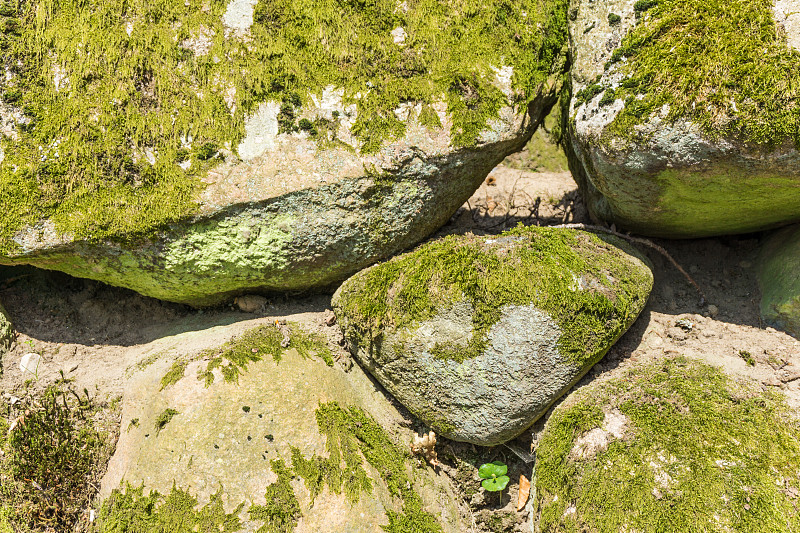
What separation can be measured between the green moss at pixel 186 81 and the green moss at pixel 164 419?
1068 millimetres

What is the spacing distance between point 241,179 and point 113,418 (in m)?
1.80

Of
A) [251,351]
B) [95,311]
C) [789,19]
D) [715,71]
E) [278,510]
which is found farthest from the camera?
[95,311]

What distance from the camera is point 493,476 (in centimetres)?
324

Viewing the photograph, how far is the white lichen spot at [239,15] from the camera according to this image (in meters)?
3.14

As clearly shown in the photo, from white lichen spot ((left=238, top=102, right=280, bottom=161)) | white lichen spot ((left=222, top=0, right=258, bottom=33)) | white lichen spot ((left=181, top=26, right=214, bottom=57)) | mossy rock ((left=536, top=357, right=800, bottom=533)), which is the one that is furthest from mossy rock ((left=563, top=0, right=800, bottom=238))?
white lichen spot ((left=181, top=26, right=214, bottom=57))

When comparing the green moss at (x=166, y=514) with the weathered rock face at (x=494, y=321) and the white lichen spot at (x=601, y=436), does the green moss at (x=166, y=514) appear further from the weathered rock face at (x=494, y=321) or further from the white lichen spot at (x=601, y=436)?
the white lichen spot at (x=601, y=436)

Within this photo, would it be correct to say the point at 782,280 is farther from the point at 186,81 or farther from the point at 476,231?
the point at 186,81

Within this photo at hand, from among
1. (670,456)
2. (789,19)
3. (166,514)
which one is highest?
(789,19)

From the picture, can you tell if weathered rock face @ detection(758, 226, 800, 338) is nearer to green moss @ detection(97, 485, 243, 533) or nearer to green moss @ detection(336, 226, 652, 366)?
green moss @ detection(336, 226, 652, 366)

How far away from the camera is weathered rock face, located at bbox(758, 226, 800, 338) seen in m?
3.03

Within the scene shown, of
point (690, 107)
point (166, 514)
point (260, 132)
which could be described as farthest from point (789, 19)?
point (166, 514)

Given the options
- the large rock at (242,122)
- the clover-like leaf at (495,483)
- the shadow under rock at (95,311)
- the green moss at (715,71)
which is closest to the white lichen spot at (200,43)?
the large rock at (242,122)

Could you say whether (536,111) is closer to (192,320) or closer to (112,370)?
(192,320)

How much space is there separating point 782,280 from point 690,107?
55.7 inches
